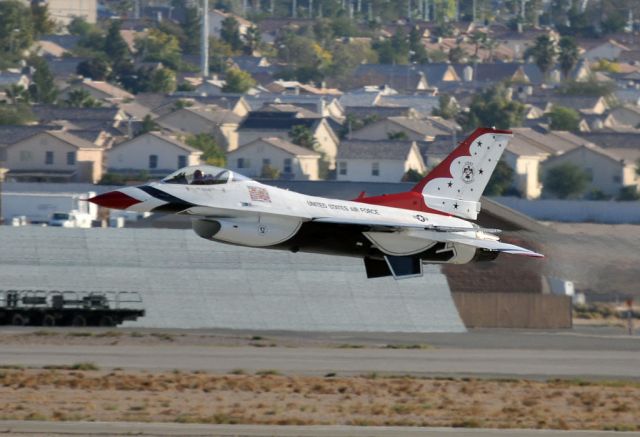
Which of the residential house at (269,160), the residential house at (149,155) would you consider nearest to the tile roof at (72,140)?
the residential house at (149,155)

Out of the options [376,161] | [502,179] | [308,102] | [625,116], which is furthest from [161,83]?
[502,179]

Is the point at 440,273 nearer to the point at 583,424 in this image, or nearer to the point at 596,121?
the point at 583,424

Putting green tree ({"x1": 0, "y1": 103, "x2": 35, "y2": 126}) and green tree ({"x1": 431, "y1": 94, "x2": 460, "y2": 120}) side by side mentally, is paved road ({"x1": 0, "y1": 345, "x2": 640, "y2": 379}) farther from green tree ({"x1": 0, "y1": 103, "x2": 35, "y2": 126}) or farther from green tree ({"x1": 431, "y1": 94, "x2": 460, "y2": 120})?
green tree ({"x1": 431, "y1": 94, "x2": 460, "y2": 120})

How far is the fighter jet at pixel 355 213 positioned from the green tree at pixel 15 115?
99.9m

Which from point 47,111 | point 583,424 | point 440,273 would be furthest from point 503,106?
point 583,424

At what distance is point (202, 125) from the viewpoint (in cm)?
15838

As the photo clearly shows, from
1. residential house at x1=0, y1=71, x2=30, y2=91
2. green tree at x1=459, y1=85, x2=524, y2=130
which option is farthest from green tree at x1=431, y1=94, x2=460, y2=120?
residential house at x1=0, y1=71, x2=30, y2=91

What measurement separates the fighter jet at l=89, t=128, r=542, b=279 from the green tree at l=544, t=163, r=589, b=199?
7396 cm

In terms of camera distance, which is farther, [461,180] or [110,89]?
[110,89]

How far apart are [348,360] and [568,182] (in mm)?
74572

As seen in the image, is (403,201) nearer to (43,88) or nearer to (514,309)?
(514,309)

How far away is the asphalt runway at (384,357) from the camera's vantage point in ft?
172

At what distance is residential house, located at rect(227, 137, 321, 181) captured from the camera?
134 metres

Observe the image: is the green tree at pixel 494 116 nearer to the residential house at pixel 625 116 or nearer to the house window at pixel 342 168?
the residential house at pixel 625 116
